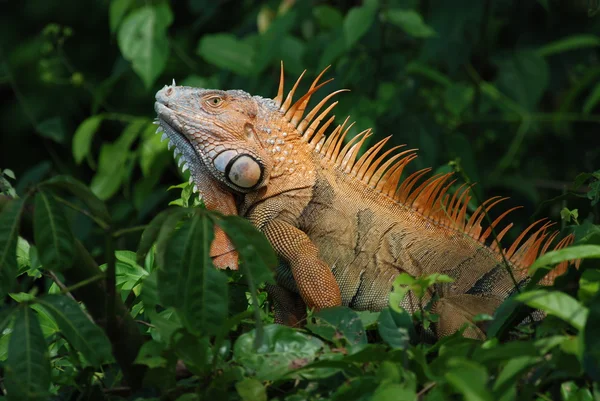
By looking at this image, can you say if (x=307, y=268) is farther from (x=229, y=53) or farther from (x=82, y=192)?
(x=229, y=53)

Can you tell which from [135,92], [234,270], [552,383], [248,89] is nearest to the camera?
[552,383]

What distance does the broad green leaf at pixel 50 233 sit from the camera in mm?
1926

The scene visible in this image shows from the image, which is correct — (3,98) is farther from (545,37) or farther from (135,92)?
(545,37)

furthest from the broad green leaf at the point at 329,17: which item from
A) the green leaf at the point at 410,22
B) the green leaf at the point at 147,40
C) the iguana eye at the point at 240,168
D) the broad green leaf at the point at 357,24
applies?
the iguana eye at the point at 240,168

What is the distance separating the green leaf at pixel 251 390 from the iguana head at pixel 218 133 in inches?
48.2

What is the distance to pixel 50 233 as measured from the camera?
193 cm

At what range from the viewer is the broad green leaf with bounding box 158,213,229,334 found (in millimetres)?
1845

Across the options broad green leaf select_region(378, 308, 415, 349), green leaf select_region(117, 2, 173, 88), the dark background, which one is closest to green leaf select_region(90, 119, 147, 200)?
the dark background

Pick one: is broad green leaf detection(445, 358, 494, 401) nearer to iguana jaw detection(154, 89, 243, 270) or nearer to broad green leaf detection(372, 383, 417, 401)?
broad green leaf detection(372, 383, 417, 401)

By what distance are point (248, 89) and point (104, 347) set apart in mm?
4026

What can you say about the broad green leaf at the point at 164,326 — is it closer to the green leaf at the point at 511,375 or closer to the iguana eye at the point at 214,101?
the green leaf at the point at 511,375

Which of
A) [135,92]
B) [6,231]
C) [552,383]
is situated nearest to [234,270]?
[6,231]

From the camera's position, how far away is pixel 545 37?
267 inches

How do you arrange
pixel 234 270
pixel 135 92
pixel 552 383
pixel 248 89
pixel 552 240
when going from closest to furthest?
1. pixel 552 383
2. pixel 234 270
3. pixel 552 240
4. pixel 248 89
5. pixel 135 92
